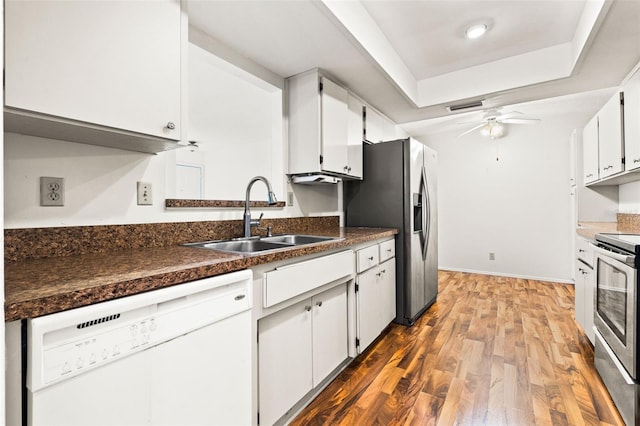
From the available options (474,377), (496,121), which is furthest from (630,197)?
(474,377)

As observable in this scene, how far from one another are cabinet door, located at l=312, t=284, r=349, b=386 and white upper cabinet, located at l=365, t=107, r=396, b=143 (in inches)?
73.6

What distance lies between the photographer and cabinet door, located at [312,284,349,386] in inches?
65.5

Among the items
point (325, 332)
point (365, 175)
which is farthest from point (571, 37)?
point (325, 332)

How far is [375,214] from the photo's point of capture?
2.93 m

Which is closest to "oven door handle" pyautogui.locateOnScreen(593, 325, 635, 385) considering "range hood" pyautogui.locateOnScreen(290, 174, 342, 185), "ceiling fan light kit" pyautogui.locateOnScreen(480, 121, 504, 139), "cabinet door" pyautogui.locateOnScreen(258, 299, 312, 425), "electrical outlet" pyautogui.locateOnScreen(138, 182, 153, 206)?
"cabinet door" pyautogui.locateOnScreen(258, 299, 312, 425)

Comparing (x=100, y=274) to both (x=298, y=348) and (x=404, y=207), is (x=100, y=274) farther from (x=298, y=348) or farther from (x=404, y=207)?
(x=404, y=207)

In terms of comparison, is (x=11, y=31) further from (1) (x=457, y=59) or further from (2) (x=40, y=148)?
(1) (x=457, y=59)

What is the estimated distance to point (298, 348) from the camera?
1.53 metres

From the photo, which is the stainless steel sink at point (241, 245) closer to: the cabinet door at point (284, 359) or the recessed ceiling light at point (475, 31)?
the cabinet door at point (284, 359)

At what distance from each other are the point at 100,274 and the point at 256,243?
1.05 meters

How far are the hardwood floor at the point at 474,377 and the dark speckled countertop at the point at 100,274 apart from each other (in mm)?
973

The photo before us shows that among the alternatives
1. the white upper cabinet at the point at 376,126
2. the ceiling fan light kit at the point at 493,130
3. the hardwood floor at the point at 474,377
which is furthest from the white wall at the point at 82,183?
the ceiling fan light kit at the point at 493,130

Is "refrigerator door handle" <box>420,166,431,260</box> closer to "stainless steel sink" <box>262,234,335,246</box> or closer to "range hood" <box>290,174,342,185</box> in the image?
"range hood" <box>290,174,342,185</box>

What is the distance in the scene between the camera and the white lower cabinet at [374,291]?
207cm
